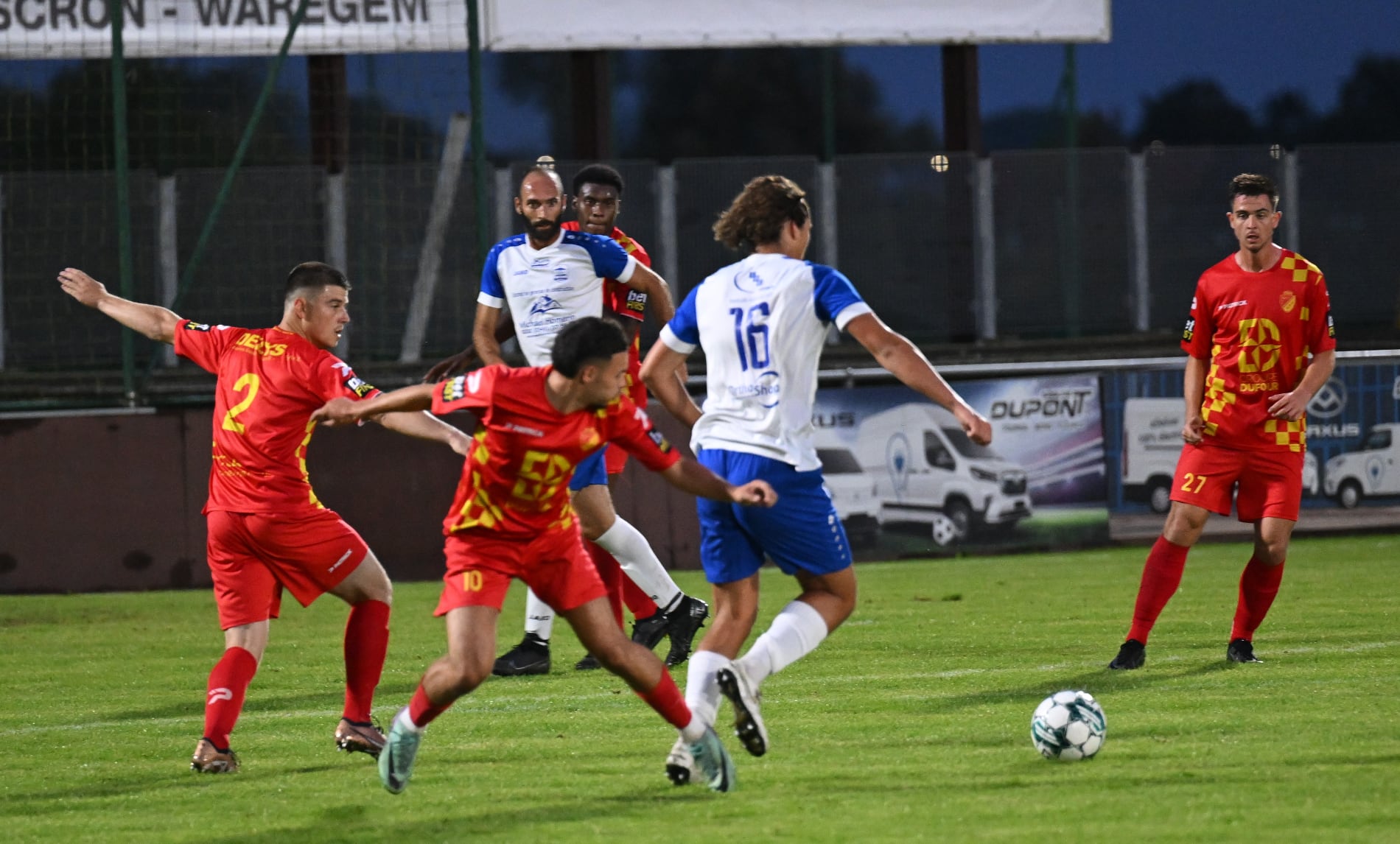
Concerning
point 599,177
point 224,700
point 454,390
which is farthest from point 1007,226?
point 454,390

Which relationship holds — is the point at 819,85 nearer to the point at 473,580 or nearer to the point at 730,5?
the point at 730,5

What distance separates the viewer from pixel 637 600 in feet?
27.0

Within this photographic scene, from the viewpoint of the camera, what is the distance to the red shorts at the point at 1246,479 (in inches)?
308

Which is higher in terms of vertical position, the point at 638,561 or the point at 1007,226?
the point at 1007,226

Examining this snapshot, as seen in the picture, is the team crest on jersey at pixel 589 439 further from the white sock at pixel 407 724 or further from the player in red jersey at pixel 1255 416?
the player in red jersey at pixel 1255 416

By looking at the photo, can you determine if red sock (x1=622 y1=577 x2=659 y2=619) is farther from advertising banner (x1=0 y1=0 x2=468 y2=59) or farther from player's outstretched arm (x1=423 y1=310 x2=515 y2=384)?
advertising banner (x1=0 y1=0 x2=468 y2=59)

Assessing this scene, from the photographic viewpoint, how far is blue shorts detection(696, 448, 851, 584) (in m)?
5.52

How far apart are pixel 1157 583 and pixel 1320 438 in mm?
7281

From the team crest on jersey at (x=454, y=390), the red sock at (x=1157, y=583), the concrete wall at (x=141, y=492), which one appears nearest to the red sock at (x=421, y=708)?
the team crest on jersey at (x=454, y=390)

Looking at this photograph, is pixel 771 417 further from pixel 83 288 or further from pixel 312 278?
pixel 83 288

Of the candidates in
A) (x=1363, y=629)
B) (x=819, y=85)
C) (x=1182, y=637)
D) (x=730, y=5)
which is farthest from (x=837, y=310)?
(x=819, y=85)

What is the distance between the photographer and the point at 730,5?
17.8m

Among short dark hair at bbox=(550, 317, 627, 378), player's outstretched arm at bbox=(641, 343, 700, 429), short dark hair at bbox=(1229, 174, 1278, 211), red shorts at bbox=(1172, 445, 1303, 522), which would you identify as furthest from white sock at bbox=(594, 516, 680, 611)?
short dark hair at bbox=(1229, 174, 1278, 211)

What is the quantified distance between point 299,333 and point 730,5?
12.4 m
